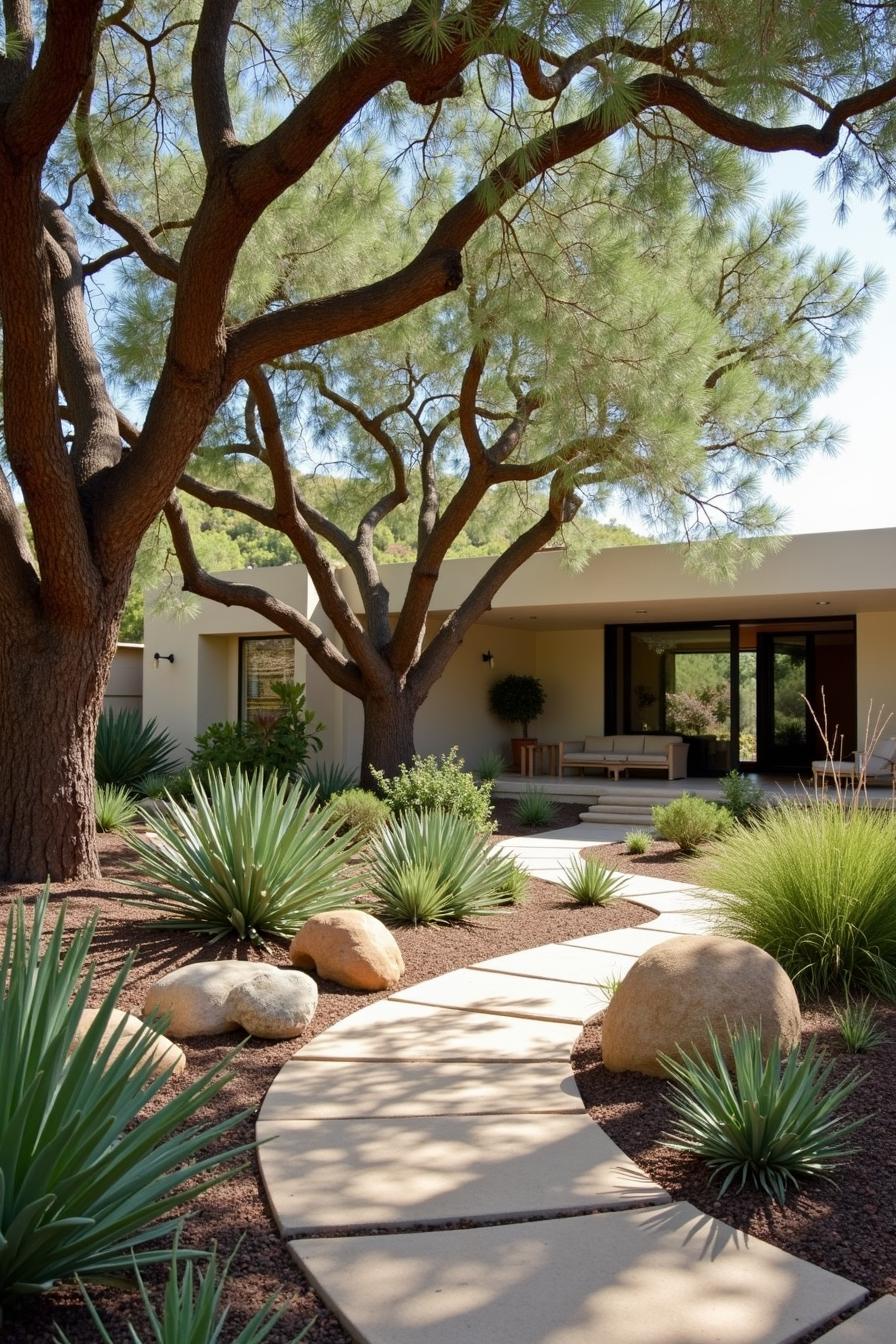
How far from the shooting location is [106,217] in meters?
9.50

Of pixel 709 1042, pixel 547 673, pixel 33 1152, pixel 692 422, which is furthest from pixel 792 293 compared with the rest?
pixel 33 1152

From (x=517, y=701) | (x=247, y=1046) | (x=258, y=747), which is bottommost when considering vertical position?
(x=247, y=1046)

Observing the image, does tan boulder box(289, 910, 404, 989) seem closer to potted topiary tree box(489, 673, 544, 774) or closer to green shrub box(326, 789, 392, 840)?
green shrub box(326, 789, 392, 840)

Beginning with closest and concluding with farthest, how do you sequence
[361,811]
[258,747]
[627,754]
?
[361,811]
[258,747]
[627,754]

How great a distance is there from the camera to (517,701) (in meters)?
19.3

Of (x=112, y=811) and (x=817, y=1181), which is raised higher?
(x=112, y=811)

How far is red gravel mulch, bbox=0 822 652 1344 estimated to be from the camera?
2.56m

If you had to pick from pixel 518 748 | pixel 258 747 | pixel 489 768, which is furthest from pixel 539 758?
pixel 258 747

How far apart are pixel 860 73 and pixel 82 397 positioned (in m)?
5.49

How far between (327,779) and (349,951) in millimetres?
8612

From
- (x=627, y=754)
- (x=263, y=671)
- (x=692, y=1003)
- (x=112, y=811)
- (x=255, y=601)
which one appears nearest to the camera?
(x=692, y=1003)

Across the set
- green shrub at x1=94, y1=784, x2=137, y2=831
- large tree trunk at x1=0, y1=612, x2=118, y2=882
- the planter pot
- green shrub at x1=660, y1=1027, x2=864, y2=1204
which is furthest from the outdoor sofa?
green shrub at x1=660, y1=1027, x2=864, y2=1204

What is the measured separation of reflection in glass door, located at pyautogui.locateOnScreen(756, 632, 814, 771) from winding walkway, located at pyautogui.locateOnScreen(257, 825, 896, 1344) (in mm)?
14293

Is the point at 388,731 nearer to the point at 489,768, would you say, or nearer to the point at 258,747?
the point at 258,747
